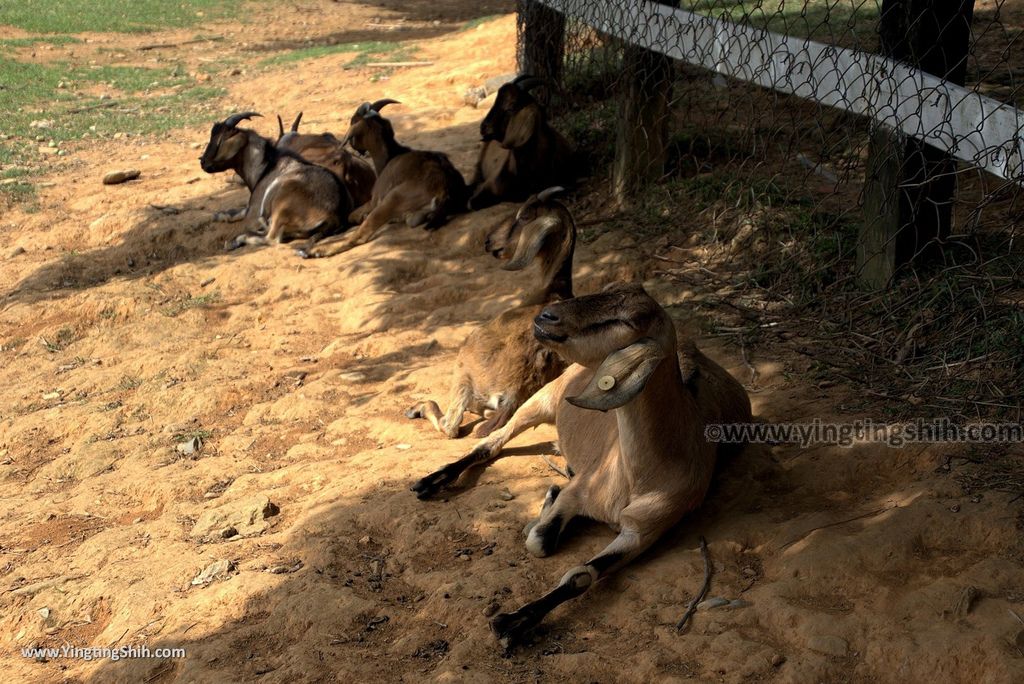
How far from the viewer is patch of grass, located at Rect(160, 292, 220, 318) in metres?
7.66

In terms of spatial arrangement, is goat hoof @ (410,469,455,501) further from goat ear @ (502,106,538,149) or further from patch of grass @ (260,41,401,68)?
patch of grass @ (260,41,401,68)

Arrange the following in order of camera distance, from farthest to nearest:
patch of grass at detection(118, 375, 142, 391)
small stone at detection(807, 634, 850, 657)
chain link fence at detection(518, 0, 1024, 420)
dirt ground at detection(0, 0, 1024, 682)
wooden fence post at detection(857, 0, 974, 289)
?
patch of grass at detection(118, 375, 142, 391) → wooden fence post at detection(857, 0, 974, 289) → chain link fence at detection(518, 0, 1024, 420) → dirt ground at detection(0, 0, 1024, 682) → small stone at detection(807, 634, 850, 657)

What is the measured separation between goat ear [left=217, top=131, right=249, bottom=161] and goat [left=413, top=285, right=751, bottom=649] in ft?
20.9

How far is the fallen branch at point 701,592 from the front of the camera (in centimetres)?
338

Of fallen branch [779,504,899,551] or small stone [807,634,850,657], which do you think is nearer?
small stone [807,634,850,657]

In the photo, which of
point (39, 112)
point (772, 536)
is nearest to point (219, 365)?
point (772, 536)

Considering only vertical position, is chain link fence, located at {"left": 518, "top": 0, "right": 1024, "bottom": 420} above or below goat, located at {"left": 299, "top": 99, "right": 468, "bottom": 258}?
above

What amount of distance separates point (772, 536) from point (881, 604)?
52 cm

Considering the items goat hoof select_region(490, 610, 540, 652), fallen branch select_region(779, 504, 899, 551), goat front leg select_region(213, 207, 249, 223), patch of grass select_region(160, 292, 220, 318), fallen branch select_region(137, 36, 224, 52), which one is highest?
fallen branch select_region(137, 36, 224, 52)

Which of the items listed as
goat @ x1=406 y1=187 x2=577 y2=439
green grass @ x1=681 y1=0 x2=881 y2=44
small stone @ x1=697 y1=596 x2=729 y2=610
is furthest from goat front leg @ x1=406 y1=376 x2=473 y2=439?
green grass @ x1=681 y1=0 x2=881 y2=44

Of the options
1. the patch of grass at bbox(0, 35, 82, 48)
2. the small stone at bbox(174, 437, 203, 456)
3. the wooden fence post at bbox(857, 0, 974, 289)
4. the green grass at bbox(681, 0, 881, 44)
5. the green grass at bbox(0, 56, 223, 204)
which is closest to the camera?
the wooden fence post at bbox(857, 0, 974, 289)

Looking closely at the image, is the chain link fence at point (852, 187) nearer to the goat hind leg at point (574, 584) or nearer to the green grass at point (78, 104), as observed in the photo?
the goat hind leg at point (574, 584)

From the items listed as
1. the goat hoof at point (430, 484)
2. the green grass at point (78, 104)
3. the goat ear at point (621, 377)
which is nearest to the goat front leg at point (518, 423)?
the goat hoof at point (430, 484)

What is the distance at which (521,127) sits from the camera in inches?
328
